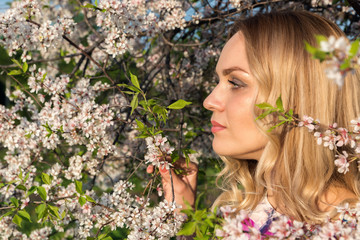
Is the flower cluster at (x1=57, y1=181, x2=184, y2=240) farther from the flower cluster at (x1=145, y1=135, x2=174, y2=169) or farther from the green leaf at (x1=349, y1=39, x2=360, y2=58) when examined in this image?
the green leaf at (x1=349, y1=39, x2=360, y2=58)

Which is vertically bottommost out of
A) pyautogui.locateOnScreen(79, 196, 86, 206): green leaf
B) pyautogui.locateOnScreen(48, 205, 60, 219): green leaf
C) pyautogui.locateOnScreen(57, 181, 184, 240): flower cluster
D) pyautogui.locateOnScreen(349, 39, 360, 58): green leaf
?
pyautogui.locateOnScreen(57, 181, 184, 240): flower cluster

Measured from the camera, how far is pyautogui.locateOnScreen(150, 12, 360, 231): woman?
171 centimetres

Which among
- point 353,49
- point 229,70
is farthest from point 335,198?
point 353,49

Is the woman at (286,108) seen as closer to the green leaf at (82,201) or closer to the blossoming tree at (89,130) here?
the blossoming tree at (89,130)

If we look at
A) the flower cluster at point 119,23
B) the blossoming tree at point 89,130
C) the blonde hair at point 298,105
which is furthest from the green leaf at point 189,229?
the flower cluster at point 119,23

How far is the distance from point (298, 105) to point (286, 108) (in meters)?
0.06

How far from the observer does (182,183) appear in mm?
2250

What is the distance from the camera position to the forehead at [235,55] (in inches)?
71.0

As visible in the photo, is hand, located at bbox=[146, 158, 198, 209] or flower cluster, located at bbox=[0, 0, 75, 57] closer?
hand, located at bbox=[146, 158, 198, 209]

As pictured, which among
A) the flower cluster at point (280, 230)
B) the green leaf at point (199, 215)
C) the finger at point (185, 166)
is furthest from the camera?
the finger at point (185, 166)

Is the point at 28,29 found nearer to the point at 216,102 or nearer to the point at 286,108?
the point at 216,102

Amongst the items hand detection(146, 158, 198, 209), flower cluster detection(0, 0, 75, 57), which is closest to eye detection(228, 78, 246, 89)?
hand detection(146, 158, 198, 209)

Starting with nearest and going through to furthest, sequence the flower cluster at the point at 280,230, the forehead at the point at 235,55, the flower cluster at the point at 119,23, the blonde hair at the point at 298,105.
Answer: the flower cluster at the point at 280,230 → the blonde hair at the point at 298,105 → the forehead at the point at 235,55 → the flower cluster at the point at 119,23

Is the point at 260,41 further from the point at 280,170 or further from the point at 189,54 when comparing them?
the point at 189,54
